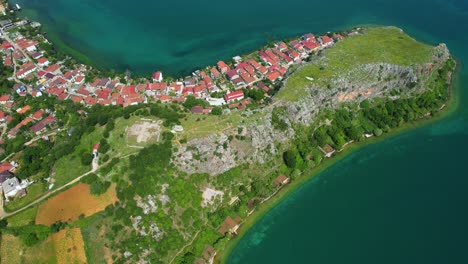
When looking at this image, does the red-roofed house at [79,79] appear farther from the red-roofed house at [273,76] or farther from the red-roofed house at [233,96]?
the red-roofed house at [273,76]

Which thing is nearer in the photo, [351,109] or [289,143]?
[289,143]

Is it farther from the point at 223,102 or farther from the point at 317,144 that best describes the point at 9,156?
the point at 317,144

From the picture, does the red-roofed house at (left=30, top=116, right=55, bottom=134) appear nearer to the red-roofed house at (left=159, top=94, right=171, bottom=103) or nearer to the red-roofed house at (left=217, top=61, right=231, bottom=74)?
the red-roofed house at (left=159, top=94, right=171, bottom=103)

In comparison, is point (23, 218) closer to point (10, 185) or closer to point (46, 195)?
point (46, 195)

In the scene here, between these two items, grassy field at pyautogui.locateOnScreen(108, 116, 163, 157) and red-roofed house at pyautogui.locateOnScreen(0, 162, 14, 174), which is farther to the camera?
red-roofed house at pyautogui.locateOnScreen(0, 162, 14, 174)

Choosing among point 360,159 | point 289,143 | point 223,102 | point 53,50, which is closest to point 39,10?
point 53,50

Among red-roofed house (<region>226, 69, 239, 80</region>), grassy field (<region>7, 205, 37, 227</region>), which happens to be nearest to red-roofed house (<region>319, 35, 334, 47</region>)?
red-roofed house (<region>226, 69, 239, 80</region>)
